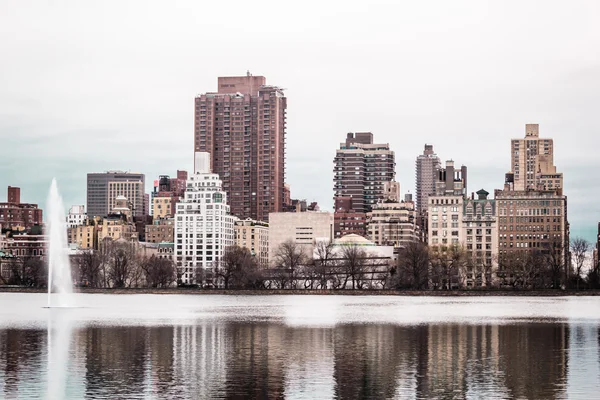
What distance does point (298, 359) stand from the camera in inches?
2494

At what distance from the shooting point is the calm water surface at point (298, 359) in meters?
50.4

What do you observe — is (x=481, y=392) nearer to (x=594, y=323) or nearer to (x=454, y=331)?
(x=454, y=331)

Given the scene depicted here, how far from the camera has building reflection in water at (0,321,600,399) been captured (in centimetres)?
5053

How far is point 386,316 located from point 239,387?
213 ft

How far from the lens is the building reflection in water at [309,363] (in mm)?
50531

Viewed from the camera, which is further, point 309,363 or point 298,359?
point 298,359

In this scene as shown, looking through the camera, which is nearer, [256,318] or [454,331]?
[454,331]

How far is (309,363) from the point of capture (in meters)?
61.2

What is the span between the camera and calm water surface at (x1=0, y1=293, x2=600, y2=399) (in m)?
50.4

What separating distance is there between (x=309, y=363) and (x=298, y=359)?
2.25m

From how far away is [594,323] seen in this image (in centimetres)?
10294

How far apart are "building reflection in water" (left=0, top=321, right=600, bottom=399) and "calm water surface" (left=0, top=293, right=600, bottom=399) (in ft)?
0.24

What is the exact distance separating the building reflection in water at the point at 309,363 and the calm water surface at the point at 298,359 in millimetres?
74

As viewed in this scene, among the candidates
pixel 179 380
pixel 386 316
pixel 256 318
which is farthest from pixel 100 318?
pixel 179 380
